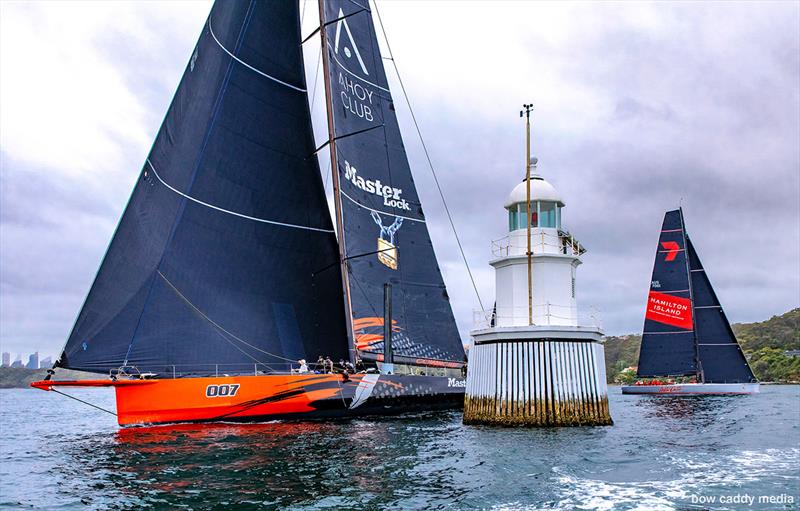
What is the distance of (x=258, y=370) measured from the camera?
23.4m

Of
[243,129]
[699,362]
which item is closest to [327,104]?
[243,129]

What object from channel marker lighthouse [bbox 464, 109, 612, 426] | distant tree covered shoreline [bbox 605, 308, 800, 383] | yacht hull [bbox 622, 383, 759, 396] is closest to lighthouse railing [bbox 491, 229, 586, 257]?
channel marker lighthouse [bbox 464, 109, 612, 426]

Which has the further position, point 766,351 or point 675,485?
point 766,351

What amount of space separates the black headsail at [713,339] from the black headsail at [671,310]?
1.06 meters

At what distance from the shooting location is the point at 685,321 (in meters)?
46.0

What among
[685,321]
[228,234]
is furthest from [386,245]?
[685,321]

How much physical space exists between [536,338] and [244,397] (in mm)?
8717

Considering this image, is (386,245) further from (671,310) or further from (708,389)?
(708,389)

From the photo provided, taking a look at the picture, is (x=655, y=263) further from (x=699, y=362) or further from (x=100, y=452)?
(x=100, y=452)

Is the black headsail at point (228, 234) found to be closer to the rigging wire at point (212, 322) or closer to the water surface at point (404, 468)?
the rigging wire at point (212, 322)

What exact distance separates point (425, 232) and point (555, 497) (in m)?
20.0

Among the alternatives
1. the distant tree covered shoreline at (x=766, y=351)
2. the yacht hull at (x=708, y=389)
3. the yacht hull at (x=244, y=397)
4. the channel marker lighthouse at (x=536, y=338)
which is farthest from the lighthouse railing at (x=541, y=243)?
the distant tree covered shoreline at (x=766, y=351)

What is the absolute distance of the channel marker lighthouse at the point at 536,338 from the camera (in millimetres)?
17281

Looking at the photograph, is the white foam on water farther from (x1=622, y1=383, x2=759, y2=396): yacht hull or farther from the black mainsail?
the black mainsail
